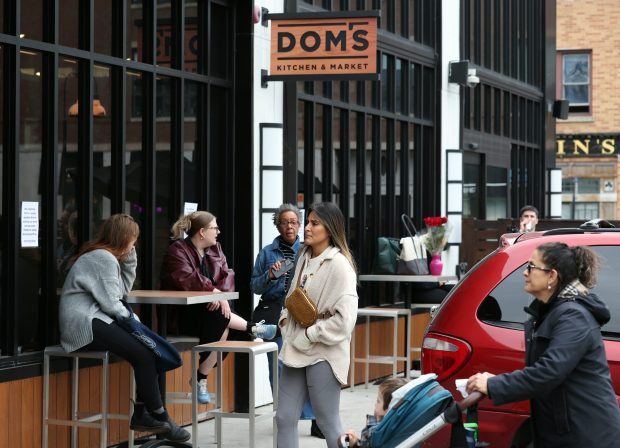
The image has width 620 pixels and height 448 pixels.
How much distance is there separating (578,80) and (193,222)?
2945 cm

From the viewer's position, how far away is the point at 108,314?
8406 mm

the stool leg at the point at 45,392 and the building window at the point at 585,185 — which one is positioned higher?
the building window at the point at 585,185

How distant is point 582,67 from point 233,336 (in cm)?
2858

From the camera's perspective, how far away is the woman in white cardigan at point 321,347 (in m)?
7.34

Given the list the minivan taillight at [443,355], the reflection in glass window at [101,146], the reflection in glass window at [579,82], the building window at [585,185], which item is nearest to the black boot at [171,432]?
the reflection in glass window at [101,146]

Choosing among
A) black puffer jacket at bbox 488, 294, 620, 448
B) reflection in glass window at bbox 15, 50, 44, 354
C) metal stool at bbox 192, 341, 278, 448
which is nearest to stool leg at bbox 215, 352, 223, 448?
metal stool at bbox 192, 341, 278, 448

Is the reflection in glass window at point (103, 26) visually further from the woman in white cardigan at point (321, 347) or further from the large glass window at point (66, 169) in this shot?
the woman in white cardigan at point (321, 347)

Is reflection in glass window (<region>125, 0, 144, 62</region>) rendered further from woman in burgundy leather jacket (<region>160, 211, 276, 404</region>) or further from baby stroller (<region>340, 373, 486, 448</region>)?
baby stroller (<region>340, 373, 486, 448</region>)

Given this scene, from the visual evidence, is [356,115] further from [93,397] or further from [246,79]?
[93,397]

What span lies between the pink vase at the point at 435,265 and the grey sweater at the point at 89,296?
5815 mm

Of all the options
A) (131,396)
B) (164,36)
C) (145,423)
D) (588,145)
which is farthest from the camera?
(588,145)

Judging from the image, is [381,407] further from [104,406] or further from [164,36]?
[164,36]

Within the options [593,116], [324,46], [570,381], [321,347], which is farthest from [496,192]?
[593,116]

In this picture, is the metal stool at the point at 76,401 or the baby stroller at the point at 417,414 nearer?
the baby stroller at the point at 417,414
